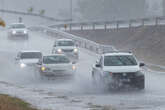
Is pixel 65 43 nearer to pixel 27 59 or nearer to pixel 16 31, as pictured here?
pixel 27 59

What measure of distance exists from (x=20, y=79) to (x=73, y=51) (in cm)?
1249

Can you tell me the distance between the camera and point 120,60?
24.5 m

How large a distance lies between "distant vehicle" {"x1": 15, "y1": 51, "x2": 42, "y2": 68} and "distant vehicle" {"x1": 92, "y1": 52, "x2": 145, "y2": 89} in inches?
410

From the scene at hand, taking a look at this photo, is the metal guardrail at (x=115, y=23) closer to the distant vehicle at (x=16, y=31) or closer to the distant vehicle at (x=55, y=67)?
the distant vehicle at (x=16, y=31)

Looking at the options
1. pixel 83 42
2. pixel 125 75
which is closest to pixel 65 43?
pixel 83 42

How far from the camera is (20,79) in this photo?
A: 32188 mm

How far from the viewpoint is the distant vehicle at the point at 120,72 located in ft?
75.9

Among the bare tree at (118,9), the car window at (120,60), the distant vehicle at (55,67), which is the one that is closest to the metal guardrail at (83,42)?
the distant vehicle at (55,67)

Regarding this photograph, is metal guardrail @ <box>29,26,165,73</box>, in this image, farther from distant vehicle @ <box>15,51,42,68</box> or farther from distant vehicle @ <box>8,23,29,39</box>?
distant vehicle @ <box>15,51,42,68</box>

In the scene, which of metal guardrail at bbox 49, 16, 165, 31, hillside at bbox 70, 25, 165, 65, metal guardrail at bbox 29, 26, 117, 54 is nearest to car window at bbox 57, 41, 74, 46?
metal guardrail at bbox 29, 26, 117, 54

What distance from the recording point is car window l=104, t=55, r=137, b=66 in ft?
79.6

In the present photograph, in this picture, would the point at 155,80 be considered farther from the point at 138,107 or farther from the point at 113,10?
the point at 113,10

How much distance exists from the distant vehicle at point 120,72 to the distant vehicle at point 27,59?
1042cm

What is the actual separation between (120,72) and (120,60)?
50.5 inches
